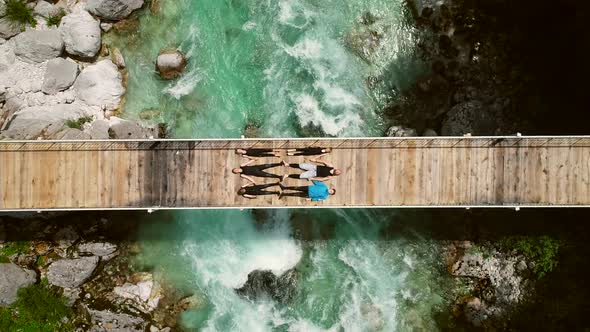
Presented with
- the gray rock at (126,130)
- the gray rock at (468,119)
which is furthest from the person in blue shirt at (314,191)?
the gray rock at (126,130)

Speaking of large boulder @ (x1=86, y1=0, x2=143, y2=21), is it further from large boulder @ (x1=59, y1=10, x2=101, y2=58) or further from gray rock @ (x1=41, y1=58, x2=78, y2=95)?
gray rock @ (x1=41, y1=58, x2=78, y2=95)

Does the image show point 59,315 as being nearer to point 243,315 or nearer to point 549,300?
point 243,315

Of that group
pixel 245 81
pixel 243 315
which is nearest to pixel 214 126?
pixel 245 81

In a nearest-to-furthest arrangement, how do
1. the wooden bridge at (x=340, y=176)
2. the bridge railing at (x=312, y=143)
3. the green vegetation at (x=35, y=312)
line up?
the bridge railing at (x=312, y=143), the wooden bridge at (x=340, y=176), the green vegetation at (x=35, y=312)

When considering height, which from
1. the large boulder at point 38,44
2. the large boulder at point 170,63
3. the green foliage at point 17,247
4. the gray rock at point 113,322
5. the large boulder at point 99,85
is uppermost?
the large boulder at point 38,44

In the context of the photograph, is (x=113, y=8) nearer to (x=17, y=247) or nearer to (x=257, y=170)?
(x=257, y=170)

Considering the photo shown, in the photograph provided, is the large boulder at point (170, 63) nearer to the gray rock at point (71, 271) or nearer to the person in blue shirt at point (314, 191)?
the person in blue shirt at point (314, 191)
